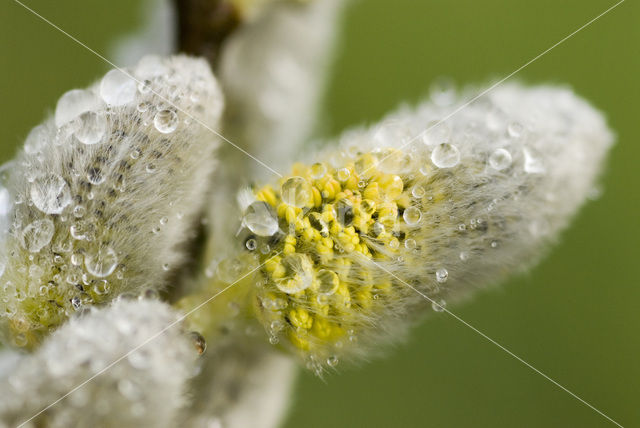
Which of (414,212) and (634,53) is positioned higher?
(634,53)

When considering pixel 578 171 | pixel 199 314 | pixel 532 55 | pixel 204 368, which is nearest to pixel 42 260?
pixel 199 314

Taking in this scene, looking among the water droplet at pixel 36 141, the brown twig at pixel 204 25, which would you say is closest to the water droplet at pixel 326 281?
the water droplet at pixel 36 141

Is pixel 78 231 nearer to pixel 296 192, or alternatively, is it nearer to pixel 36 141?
pixel 36 141

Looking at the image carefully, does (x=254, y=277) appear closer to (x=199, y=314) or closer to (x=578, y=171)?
(x=199, y=314)

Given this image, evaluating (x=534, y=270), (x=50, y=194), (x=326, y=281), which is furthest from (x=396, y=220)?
(x=534, y=270)

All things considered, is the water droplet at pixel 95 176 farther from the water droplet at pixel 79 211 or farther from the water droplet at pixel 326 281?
the water droplet at pixel 326 281

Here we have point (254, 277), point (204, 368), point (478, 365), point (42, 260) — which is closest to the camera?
point (42, 260)

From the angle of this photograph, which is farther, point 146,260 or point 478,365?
point 478,365

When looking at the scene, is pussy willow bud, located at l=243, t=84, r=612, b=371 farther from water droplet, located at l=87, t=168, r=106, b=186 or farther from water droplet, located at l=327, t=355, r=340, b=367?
water droplet, located at l=87, t=168, r=106, b=186
